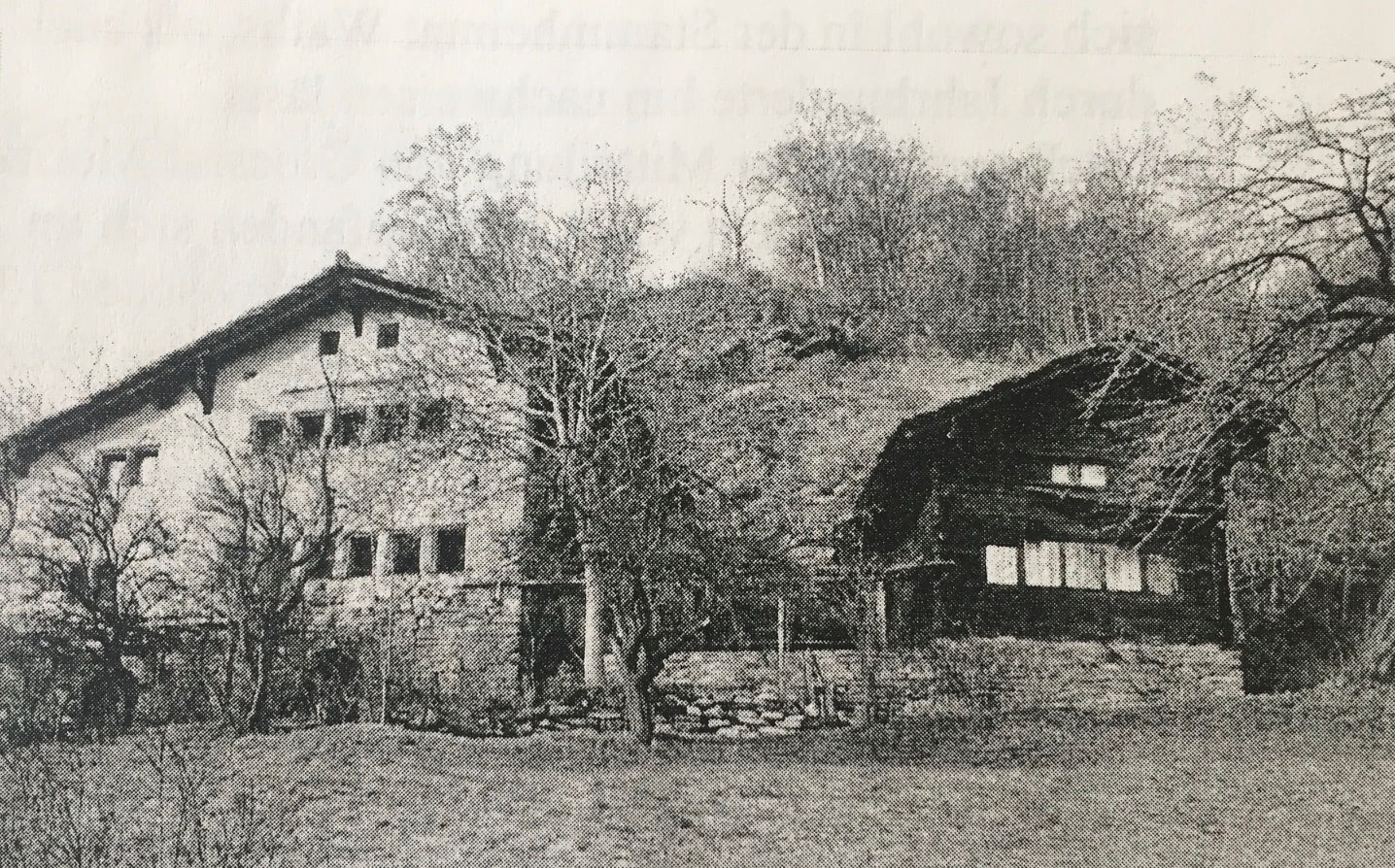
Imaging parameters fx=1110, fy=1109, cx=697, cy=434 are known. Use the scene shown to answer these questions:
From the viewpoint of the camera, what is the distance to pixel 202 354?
6.21 m

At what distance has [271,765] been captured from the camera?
208 inches

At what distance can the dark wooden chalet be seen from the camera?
24.7 feet

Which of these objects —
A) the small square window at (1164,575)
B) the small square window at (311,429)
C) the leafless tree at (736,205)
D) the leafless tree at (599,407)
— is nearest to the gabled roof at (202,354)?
the leafless tree at (599,407)

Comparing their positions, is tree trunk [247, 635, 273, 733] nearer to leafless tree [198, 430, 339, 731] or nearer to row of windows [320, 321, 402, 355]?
leafless tree [198, 430, 339, 731]

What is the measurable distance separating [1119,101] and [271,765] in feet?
16.2

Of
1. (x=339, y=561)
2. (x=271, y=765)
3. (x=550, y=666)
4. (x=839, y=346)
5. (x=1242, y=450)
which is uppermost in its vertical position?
(x=839, y=346)

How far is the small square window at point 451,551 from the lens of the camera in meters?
6.19

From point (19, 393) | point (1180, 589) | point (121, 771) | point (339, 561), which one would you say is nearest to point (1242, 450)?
point (1180, 589)

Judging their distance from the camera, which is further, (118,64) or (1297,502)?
(1297,502)

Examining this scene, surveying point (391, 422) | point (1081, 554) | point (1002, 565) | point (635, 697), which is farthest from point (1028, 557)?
point (391, 422)

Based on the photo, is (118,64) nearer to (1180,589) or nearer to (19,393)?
(19,393)

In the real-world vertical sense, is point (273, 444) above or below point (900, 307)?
below

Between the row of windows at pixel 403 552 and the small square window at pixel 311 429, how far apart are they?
25.4 inches

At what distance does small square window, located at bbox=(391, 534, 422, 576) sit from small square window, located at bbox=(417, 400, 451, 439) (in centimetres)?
62
